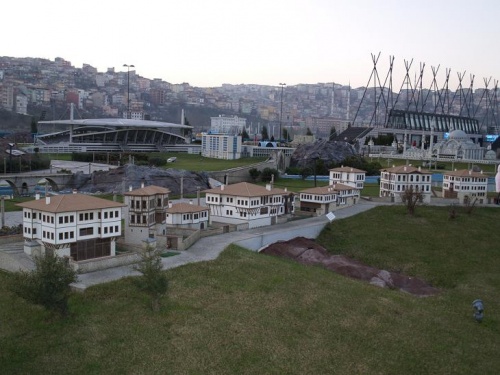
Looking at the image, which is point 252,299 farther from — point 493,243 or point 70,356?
point 493,243

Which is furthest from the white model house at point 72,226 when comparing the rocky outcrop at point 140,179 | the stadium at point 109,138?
the stadium at point 109,138

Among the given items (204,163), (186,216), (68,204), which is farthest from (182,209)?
(204,163)

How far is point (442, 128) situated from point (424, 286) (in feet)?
320

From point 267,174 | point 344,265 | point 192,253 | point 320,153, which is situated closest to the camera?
point 192,253

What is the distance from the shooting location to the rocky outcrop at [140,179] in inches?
1993

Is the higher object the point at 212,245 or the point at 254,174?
the point at 254,174

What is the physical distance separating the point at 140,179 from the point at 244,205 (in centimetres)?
1858

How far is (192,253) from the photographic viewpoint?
28031 mm

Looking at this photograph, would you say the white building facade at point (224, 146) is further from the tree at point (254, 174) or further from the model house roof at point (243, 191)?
the model house roof at point (243, 191)

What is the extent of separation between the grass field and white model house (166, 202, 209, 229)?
510cm

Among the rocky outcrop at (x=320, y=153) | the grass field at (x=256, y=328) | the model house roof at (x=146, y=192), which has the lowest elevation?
the grass field at (x=256, y=328)

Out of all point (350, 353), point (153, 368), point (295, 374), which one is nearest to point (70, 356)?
point (153, 368)

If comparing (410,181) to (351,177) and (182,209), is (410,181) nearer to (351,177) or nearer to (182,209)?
(351,177)

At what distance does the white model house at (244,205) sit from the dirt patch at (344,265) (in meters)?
3.13
